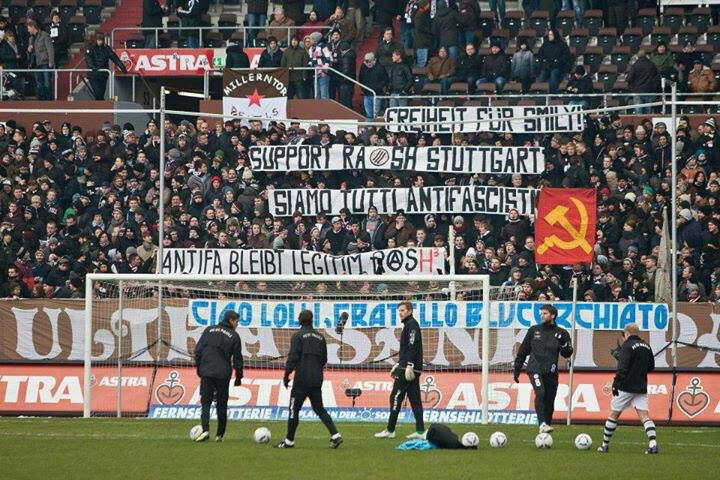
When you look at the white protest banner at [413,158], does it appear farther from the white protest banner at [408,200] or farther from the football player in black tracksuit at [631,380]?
the football player in black tracksuit at [631,380]

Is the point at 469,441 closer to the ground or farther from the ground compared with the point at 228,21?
closer to the ground

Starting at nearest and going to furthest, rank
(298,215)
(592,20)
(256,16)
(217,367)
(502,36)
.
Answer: (217,367), (298,215), (502,36), (592,20), (256,16)

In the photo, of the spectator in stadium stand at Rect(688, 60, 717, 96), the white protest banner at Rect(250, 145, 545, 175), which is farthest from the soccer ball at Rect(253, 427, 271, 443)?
the spectator in stadium stand at Rect(688, 60, 717, 96)

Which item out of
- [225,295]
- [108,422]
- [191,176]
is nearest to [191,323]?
[225,295]

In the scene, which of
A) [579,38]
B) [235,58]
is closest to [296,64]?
[235,58]

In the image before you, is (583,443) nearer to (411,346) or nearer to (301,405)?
(411,346)

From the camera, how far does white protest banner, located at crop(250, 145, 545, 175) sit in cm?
2911

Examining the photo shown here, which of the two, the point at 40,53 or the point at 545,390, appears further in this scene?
the point at 40,53

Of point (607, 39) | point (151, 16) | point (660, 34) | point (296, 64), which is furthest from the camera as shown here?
point (151, 16)

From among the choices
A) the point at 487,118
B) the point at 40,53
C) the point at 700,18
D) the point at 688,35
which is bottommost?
the point at 487,118

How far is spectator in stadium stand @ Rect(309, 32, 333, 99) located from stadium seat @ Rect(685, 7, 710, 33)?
29.7ft

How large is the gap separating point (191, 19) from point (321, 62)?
4939 millimetres

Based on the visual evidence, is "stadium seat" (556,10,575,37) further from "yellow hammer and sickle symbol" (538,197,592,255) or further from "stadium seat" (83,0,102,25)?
"yellow hammer and sickle symbol" (538,197,592,255)

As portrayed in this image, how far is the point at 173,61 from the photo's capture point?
3734cm
